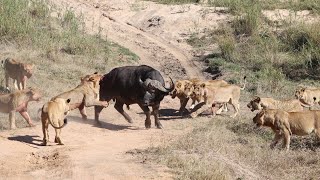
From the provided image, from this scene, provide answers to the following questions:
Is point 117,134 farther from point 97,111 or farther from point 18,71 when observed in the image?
point 18,71

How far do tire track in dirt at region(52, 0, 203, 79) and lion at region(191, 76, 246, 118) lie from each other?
444cm

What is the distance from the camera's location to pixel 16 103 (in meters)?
12.3

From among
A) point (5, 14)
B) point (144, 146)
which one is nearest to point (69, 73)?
point (5, 14)

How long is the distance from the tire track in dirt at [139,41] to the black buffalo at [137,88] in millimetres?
5917

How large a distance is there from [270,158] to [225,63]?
9.38 m

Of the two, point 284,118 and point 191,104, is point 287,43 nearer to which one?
point 191,104

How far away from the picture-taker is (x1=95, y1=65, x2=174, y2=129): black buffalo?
1258cm

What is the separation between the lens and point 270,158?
33.8ft

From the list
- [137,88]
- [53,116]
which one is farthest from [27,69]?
[53,116]

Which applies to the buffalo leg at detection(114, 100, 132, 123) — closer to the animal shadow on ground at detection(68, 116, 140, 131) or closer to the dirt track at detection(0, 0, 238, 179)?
the dirt track at detection(0, 0, 238, 179)

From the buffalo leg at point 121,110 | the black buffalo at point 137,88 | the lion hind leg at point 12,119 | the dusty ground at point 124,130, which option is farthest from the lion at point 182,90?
the lion hind leg at point 12,119

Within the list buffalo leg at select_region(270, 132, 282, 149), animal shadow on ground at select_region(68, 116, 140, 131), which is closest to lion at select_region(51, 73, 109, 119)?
animal shadow on ground at select_region(68, 116, 140, 131)

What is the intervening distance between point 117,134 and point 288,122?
3.53m

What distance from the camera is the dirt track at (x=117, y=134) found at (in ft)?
30.4
